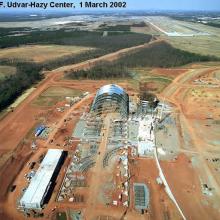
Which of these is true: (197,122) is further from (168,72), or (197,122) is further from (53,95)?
(168,72)

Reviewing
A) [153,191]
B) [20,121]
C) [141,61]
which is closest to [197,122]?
[153,191]

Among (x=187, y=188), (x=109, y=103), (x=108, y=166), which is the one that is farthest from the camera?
(x=109, y=103)

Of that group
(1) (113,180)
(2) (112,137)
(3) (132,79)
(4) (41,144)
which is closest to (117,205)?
(1) (113,180)

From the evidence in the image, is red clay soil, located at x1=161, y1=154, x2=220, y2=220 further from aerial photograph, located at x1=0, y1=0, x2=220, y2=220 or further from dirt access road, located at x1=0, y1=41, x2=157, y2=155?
dirt access road, located at x1=0, y1=41, x2=157, y2=155

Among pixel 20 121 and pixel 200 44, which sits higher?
pixel 200 44

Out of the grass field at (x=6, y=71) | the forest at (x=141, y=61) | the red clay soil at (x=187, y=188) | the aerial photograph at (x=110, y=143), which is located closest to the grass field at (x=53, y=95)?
the aerial photograph at (x=110, y=143)
